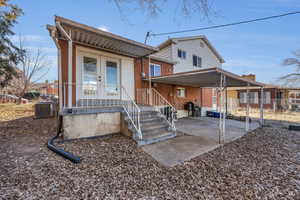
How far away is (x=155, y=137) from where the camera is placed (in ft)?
15.8

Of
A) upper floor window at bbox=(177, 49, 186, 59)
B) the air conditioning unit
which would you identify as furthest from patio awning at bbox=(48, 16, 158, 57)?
the air conditioning unit

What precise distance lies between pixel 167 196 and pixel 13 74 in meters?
12.1

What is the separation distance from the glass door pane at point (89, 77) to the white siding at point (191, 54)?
596cm

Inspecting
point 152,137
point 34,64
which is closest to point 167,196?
point 152,137

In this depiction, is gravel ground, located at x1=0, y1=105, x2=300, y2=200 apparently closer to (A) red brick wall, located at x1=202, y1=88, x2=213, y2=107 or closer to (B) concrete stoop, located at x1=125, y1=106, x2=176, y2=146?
(B) concrete stoop, located at x1=125, y1=106, x2=176, y2=146

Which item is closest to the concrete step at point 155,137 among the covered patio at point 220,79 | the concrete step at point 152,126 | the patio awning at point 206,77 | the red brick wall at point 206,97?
the concrete step at point 152,126

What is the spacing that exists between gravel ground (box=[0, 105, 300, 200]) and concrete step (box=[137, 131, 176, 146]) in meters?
0.35

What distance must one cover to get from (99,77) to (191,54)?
8.38m

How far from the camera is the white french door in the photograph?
5828 millimetres

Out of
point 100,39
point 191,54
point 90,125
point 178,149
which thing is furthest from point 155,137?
point 191,54

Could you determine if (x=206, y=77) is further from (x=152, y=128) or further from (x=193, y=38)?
(x=193, y=38)

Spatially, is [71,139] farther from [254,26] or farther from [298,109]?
[298,109]

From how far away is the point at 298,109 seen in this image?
14789 millimetres

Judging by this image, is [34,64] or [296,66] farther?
[296,66]
